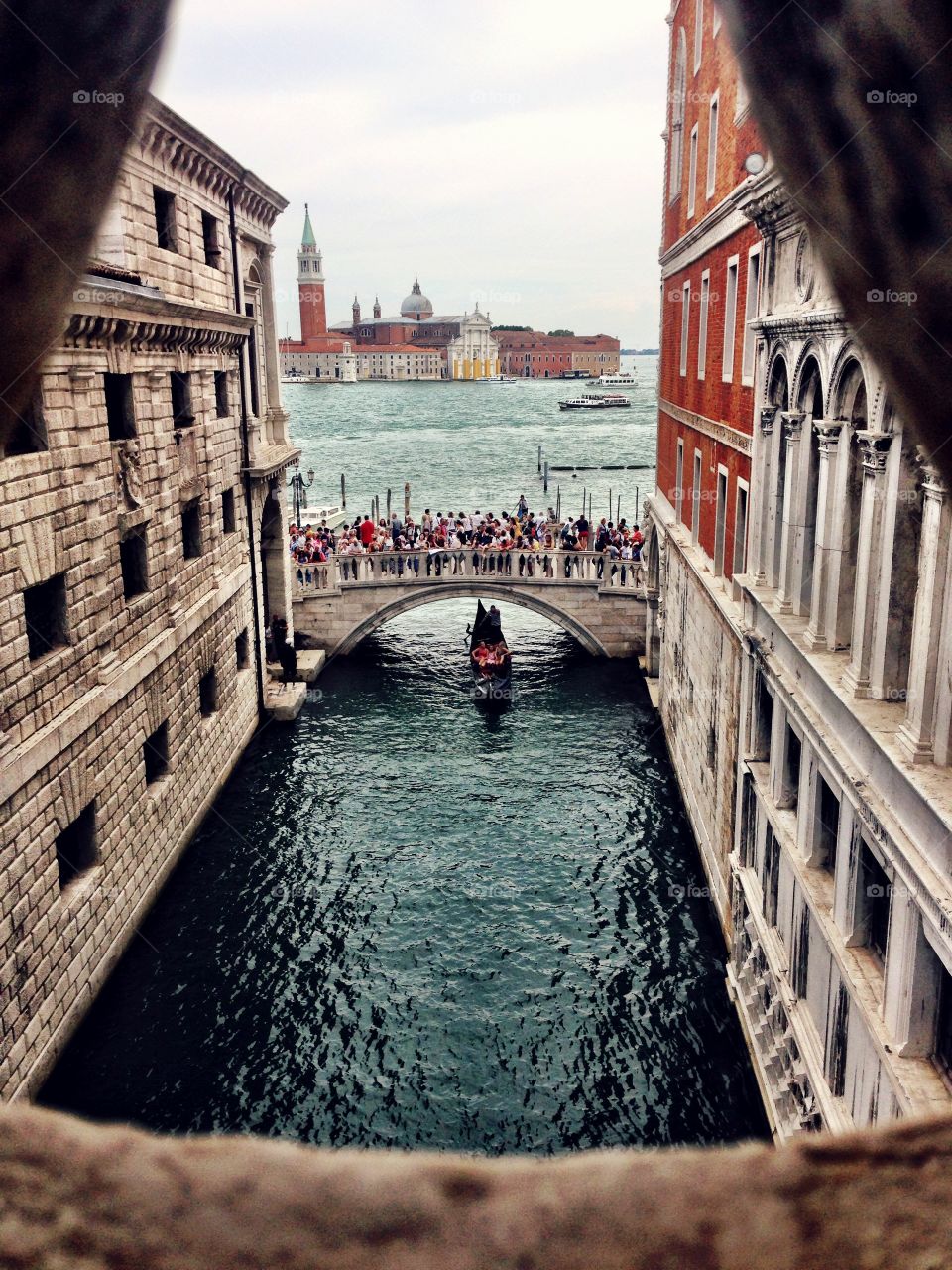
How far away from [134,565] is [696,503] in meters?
10.9

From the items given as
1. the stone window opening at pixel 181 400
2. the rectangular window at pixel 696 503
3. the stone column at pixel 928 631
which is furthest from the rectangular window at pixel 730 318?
the stone window opening at pixel 181 400

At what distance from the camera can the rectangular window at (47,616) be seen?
13.1 m

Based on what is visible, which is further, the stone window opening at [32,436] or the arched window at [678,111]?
the arched window at [678,111]

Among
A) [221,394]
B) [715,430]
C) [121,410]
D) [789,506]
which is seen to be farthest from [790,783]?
[221,394]

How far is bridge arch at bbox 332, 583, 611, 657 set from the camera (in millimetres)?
32125

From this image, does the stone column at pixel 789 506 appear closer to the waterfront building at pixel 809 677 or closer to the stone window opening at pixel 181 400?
the waterfront building at pixel 809 677

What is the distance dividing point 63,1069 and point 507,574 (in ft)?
69.6

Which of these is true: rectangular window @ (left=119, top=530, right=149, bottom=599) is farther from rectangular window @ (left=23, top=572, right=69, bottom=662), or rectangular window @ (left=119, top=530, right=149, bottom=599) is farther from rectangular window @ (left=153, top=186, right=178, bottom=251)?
rectangular window @ (left=153, top=186, right=178, bottom=251)

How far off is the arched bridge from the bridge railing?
3 cm

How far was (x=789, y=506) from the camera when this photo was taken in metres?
12.9

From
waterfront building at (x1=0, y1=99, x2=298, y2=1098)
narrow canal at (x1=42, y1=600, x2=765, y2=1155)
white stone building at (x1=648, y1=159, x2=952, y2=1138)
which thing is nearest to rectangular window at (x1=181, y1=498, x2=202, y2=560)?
waterfront building at (x1=0, y1=99, x2=298, y2=1098)

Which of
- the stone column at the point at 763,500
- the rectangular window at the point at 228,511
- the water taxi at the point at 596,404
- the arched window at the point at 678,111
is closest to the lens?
the stone column at the point at 763,500

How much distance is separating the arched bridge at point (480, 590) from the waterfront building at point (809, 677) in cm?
1129

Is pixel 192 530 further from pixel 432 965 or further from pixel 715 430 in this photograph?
pixel 715 430
